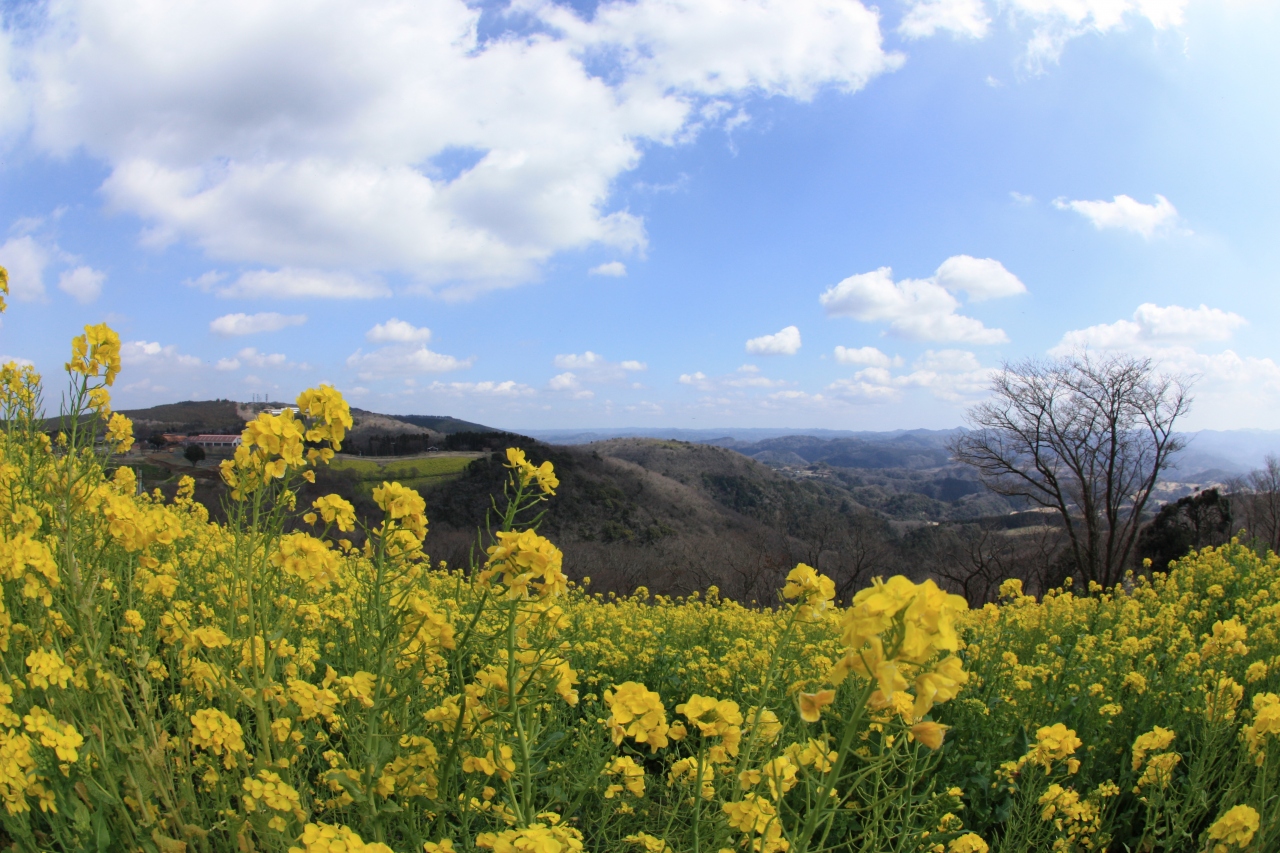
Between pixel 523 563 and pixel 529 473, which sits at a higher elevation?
pixel 529 473

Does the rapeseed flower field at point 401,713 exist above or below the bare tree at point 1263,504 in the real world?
above

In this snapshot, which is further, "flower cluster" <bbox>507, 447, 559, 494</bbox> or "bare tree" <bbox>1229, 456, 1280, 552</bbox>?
"bare tree" <bbox>1229, 456, 1280, 552</bbox>

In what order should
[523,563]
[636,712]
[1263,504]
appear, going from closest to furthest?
[523,563], [636,712], [1263,504]

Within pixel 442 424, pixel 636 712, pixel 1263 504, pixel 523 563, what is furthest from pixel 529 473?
pixel 442 424

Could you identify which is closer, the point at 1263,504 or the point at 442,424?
the point at 1263,504

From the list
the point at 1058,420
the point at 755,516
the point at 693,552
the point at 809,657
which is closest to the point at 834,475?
the point at 755,516

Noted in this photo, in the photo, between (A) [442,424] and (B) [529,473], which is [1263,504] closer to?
(B) [529,473]

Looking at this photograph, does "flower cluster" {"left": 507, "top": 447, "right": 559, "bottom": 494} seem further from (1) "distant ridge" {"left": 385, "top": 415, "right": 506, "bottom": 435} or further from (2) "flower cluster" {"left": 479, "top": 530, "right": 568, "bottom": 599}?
(1) "distant ridge" {"left": 385, "top": 415, "right": 506, "bottom": 435}

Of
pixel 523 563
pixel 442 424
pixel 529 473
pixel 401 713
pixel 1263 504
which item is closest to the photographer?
pixel 523 563

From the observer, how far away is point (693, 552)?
36875mm

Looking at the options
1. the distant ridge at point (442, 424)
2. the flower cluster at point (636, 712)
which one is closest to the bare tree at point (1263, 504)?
the flower cluster at point (636, 712)

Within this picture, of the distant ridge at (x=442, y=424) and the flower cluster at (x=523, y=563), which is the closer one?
the flower cluster at (x=523, y=563)

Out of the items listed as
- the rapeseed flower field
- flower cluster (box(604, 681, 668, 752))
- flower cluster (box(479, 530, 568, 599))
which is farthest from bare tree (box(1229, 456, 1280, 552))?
flower cluster (box(479, 530, 568, 599))

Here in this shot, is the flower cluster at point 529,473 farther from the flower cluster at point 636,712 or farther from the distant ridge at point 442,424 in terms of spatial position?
the distant ridge at point 442,424
